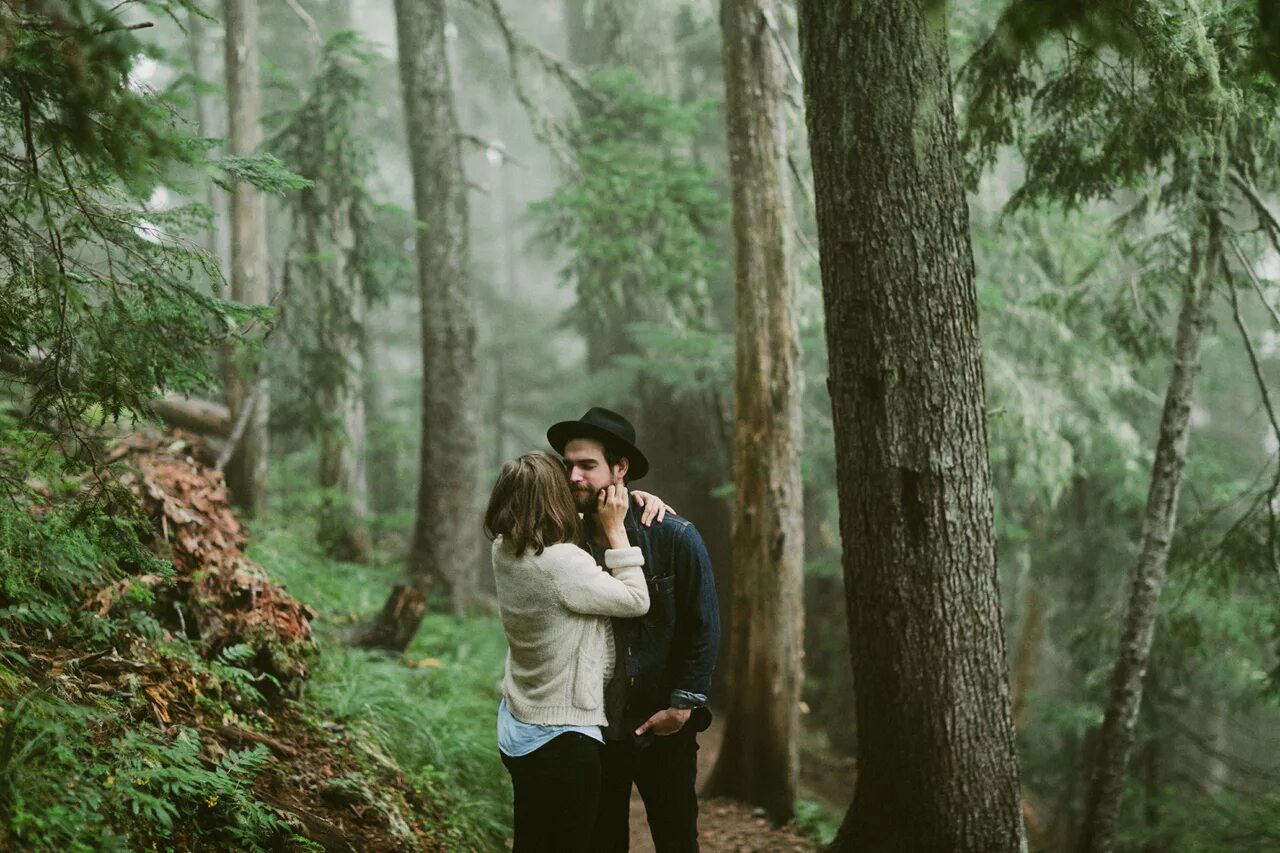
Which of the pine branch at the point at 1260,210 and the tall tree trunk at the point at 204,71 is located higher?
the tall tree trunk at the point at 204,71

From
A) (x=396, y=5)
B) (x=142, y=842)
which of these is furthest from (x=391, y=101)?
(x=142, y=842)

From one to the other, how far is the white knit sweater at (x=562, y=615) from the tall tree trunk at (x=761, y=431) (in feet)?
12.6

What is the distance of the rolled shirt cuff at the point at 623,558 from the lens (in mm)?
3596

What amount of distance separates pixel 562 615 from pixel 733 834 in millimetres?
3945

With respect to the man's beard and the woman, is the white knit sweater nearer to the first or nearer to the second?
the woman

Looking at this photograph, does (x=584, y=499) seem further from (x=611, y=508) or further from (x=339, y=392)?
(x=339, y=392)

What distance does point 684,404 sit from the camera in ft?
43.1

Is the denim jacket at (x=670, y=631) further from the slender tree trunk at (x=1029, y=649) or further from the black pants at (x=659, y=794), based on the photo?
the slender tree trunk at (x=1029, y=649)

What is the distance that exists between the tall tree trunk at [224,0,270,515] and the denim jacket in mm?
6148

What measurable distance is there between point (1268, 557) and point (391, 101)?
2234 centimetres

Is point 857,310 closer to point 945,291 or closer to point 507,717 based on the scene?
point 945,291

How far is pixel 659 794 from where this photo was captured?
155 inches

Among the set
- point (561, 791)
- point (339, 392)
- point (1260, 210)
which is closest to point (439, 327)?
point (339, 392)

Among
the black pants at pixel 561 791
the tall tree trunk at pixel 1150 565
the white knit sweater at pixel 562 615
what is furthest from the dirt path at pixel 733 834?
the white knit sweater at pixel 562 615
